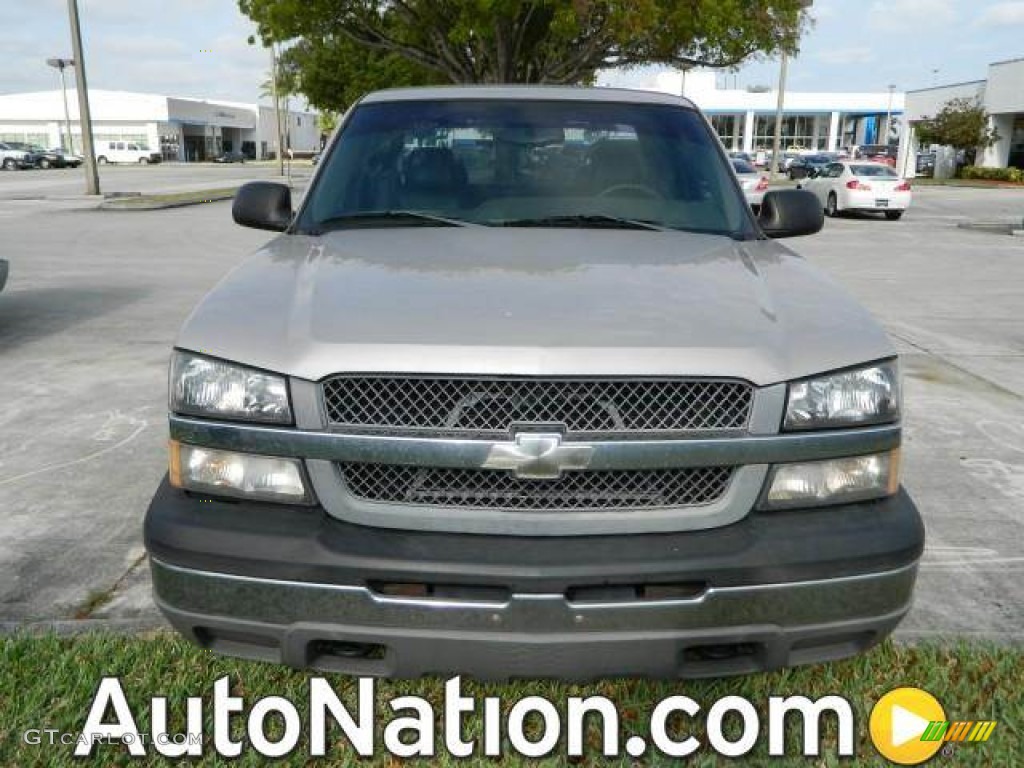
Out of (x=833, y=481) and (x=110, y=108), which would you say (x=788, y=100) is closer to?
(x=110, y=108)

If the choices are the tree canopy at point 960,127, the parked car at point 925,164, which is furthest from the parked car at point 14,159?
the parked car at point 925,164

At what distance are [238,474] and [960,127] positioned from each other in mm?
53966

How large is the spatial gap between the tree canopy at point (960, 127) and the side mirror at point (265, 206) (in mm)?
52488

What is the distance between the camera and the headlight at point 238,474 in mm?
2283

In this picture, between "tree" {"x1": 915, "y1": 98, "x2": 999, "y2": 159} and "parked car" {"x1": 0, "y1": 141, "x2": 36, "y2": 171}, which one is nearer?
"tree" {"x1": 915, "y1": 98, "x2": 999, "y2": 159}

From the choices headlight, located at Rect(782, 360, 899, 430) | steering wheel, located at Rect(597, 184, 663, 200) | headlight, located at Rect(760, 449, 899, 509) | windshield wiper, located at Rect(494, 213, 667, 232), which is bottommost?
headlight, located at Rect(760, 449, 899, 509)

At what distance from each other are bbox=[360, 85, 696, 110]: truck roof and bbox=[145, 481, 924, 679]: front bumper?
2.31 m

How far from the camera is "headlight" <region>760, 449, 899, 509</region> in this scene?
7.52 feet

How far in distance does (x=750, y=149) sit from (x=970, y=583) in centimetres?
9337

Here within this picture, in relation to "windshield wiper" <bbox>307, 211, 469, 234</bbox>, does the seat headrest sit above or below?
above

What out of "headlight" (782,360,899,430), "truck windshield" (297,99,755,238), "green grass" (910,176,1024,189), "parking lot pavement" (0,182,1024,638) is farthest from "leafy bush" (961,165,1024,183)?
"headlight" (782,360,899,430)

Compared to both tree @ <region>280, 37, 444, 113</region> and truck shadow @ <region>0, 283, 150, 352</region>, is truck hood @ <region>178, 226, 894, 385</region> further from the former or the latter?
tree @ <region>280, 37, 444, 113</region>

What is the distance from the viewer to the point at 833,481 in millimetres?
2328

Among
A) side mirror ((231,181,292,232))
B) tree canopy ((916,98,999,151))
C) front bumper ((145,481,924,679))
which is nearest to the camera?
front bumper ((145,481,924,679))
